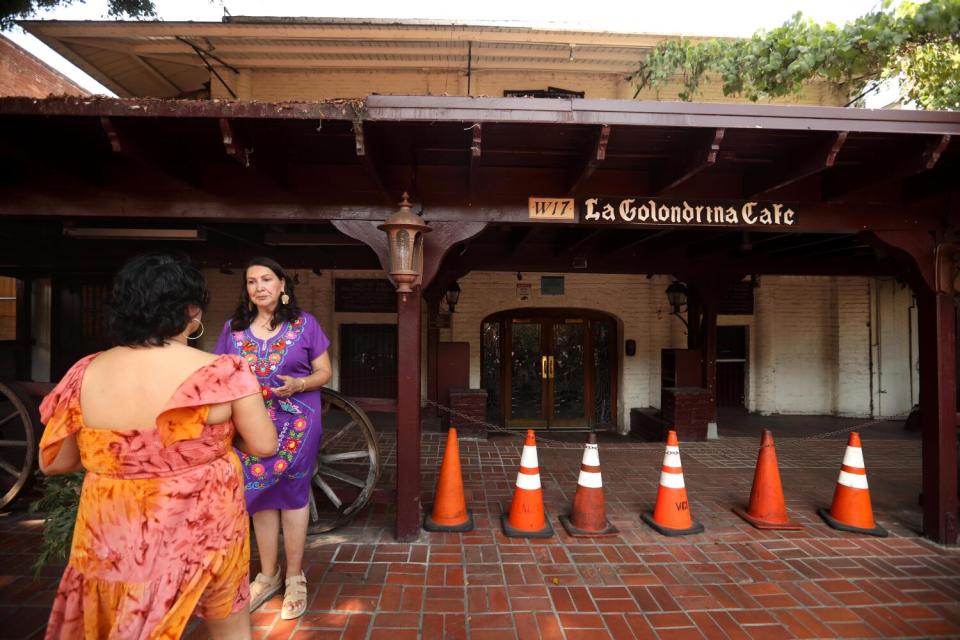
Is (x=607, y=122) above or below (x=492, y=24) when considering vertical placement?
below

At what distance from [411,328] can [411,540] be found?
1.61m

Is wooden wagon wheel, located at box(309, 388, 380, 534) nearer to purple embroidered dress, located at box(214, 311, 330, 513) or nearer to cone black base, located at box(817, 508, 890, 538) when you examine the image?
purple embroidered dress, located at box(214, 311, 330, 513)

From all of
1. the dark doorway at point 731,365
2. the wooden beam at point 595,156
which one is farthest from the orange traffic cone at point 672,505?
the dark doorway at point 731,365

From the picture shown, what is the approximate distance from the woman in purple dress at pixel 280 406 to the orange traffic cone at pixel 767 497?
11.6 feet

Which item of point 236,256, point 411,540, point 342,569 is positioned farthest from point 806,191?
→ point 236,256

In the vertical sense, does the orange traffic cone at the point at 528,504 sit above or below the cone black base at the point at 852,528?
above

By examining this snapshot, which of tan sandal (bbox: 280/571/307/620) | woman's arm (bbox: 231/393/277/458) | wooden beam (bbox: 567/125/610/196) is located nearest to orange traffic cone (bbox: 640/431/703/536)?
wooden beam (bbox: 567/125/610/196)

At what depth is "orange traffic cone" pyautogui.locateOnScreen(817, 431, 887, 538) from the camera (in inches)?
143

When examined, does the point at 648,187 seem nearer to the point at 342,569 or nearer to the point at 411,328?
the point at 411,328

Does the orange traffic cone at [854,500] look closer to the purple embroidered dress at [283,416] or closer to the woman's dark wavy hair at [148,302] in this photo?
A: the purple embroidered dress at [283,416]

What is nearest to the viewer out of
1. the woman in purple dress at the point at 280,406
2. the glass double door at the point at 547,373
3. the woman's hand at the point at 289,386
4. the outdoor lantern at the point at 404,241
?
the woman's hand at the point at 289,386

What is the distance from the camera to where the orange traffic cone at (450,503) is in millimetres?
3551

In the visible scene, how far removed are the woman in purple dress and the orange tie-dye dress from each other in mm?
Result: 963

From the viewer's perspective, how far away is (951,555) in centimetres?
331
